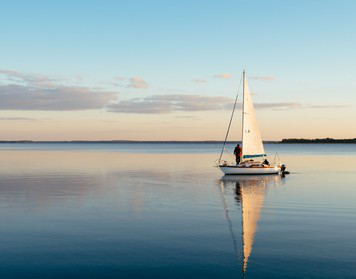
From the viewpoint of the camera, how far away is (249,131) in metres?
57.4

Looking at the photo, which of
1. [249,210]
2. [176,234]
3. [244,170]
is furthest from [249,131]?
[176,234]

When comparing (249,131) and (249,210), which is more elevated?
(249,131)

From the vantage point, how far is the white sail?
56906 mm

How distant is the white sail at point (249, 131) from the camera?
56.9 m

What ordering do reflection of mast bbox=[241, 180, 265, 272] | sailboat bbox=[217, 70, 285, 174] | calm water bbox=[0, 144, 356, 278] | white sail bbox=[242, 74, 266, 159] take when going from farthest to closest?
white sail bbox=[242, 74, 266, 159]
sailboat bbox=[217, 70, 285, 174]
reflection of mast bbox=[241, 180, 265, 272]
calm water bbox=[0, 144, 356, 278]

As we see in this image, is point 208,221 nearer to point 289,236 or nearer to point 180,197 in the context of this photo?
point 289,236

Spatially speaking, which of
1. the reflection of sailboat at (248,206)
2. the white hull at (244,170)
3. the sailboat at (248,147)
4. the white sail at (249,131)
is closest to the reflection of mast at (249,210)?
the reflection of sailboat at (248,206)

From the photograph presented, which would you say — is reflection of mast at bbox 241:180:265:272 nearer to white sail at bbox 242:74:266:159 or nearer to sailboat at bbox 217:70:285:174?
sailboat at bbox 217:70:285:174

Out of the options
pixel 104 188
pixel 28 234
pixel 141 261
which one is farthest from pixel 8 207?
pixel 141 261

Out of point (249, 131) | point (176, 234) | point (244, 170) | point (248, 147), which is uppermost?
point (249, 131)

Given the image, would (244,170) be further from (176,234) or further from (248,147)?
(176,234)

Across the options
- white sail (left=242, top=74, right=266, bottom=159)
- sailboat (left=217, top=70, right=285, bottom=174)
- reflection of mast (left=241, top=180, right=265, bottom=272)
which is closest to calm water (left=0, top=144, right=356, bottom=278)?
reflection of mast (left=241, top=180, right=265, bottom=272)

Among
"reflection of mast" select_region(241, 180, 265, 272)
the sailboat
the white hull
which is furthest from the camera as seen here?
the sailboat

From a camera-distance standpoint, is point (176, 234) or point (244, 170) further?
point (244, 170)
